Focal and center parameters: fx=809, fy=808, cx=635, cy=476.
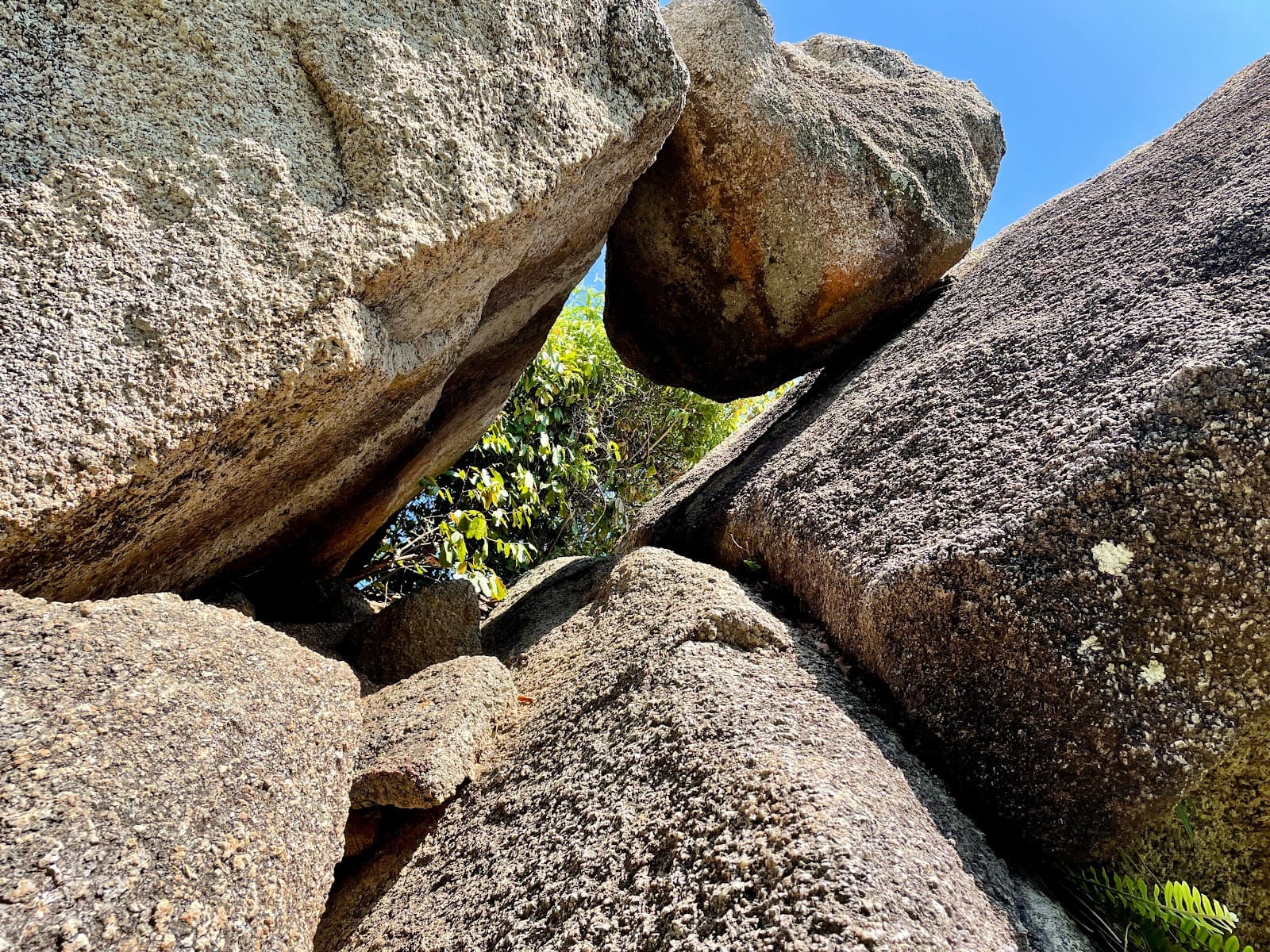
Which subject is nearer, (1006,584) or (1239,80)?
A: (1006,584)

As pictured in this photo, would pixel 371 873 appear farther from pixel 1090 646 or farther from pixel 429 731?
pixel 1090 646

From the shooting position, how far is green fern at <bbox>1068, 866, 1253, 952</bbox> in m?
1.32

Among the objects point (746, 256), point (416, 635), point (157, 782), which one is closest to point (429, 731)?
point (157, 782)

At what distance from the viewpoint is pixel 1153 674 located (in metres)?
1.43

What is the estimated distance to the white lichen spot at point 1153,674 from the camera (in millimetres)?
1431

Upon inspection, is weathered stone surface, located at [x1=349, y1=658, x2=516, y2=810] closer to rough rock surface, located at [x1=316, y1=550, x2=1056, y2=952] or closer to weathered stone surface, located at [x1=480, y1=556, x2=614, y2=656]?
rough rock surface, located at [x1=316, y1=550, x2=1056, y2=952]

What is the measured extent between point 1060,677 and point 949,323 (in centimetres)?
135

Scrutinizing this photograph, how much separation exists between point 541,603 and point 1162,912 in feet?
6.91

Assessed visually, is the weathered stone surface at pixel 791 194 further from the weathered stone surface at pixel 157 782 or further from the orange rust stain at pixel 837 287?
the weathered stone surface at pixel 157 782

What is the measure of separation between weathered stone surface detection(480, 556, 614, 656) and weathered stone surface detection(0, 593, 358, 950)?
3.75ft

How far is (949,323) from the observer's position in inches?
99.7

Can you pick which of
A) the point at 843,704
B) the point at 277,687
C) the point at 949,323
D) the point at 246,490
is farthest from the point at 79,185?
the point at 949,323

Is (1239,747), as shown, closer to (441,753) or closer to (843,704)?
(843,704)

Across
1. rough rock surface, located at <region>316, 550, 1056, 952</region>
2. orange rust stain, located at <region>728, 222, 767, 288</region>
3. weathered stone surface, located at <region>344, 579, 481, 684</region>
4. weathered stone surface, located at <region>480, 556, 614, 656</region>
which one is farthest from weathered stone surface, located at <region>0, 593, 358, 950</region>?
orange rust stain, located at <region>728, 222, 767, 288</region>
